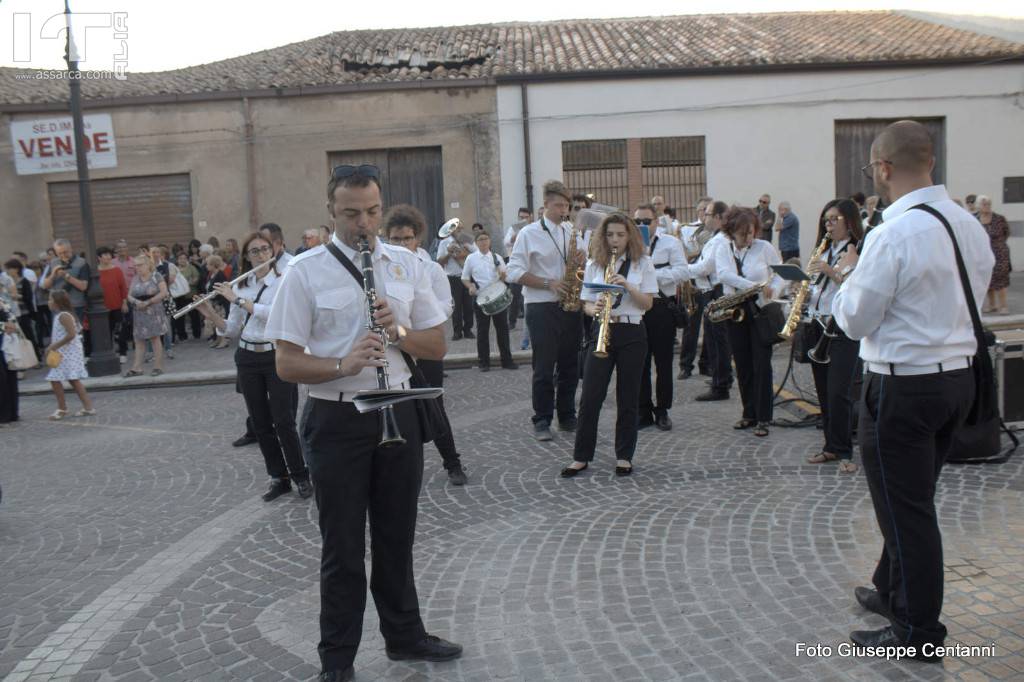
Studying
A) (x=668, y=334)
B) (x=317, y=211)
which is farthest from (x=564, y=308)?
(x=317, y=211)

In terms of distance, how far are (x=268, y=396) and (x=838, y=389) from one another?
412 centimetres

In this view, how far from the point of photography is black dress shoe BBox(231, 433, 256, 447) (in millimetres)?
8414

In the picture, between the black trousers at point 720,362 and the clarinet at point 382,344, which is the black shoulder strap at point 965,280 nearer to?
the clarinet at point 382,344

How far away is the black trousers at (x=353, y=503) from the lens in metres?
3.58

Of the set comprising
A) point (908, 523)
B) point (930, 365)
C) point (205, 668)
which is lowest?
point (205, 668)

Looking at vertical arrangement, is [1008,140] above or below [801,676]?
above

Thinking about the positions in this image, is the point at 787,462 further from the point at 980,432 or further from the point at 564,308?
the point at 980,432

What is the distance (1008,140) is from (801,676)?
2176 cm

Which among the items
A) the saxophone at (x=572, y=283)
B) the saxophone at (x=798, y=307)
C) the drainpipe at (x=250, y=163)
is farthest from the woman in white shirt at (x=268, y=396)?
the drainpipe at (x=250, y=163)

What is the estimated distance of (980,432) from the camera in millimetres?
3662

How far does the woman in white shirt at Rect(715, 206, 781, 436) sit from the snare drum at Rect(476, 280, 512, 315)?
2.72m

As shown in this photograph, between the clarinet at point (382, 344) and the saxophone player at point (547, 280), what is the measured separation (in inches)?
169

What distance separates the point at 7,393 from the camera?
10.2 meters

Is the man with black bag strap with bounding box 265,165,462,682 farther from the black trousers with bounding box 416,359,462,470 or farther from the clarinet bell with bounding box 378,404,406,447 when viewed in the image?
the black trousers with bounding box 416,359,462,470
